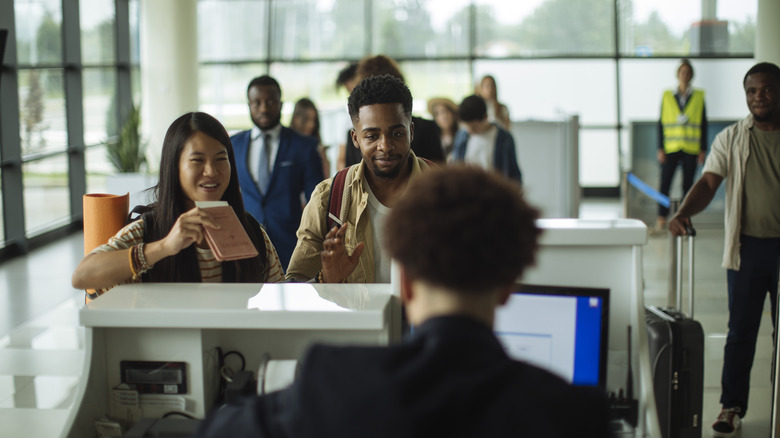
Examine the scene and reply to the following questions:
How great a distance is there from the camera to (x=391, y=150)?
109 inches

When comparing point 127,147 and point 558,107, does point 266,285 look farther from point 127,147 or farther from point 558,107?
point 558,107

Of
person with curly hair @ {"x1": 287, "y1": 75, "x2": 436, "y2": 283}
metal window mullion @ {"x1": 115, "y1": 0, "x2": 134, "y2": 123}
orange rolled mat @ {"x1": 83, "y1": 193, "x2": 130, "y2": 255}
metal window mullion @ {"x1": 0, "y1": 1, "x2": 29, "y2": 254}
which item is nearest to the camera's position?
orange rolled mat @ {"x1": 83, "y1": 193, "x2": 130, "y2": 255}

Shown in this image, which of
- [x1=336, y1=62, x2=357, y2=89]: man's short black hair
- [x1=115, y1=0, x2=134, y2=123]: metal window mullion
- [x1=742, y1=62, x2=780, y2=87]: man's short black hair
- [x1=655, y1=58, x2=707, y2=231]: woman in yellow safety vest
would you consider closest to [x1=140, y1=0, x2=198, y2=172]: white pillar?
[x1=115, y1=0, x2=134, y2=123]: metal window mullion

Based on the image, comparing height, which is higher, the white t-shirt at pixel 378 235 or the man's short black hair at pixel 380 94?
the man's short black hair at pixel 380 94

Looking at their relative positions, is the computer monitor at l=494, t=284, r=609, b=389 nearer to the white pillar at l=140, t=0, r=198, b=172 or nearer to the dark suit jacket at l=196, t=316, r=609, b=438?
the dark suit jacket at l=196, t=316, r=609, b=438

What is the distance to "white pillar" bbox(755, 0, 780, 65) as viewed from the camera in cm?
849

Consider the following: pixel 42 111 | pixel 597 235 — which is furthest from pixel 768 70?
pixel 42 111

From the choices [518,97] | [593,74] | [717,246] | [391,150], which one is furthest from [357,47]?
[391,150]

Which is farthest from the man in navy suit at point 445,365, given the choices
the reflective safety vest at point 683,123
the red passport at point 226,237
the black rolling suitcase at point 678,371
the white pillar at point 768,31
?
the reflective safety vest at point 683,123

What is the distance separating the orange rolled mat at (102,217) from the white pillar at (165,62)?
7408 mm

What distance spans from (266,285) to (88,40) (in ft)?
28.3

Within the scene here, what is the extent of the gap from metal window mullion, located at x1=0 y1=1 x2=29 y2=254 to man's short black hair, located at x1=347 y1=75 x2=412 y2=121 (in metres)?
5.74

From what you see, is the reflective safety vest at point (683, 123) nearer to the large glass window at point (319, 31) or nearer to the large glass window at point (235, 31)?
the large glass window at point (319, 31)

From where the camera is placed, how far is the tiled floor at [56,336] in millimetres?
3889
